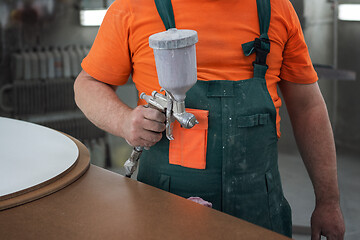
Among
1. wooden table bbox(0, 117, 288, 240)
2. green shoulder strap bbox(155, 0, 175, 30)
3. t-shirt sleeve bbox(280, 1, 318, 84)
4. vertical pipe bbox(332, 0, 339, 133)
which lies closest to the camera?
wooden table bbox(0, 117, 288, 240)

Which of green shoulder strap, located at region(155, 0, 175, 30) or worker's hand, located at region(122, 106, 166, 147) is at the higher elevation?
green shoulder strap, located at region(155, 0, 175, 30)

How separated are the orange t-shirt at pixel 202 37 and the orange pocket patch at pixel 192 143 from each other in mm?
128

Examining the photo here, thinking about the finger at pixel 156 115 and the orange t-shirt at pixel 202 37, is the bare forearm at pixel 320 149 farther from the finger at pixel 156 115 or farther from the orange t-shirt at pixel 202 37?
the finger at pixel 156 115

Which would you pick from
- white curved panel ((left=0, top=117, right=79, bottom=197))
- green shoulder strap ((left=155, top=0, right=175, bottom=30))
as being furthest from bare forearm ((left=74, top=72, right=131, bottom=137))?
green shoulder strap ((left=155, top=0, right=175, bottom=30))

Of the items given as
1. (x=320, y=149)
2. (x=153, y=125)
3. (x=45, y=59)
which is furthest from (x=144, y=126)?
(x=45, y=59)

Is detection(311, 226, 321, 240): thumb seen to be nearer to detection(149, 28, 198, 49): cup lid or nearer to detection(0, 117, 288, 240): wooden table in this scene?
detection(0, 117, 288, 240): wooden table

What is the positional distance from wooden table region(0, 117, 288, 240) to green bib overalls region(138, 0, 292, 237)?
0.22m

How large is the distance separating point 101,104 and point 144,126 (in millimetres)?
241

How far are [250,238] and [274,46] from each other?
676mm

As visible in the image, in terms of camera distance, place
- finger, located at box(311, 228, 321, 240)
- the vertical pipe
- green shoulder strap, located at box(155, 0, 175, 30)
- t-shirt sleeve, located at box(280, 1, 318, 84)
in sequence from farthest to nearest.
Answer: the vertical pipe → finger, located at box(311, 228, 321, 240) → t-shirt sleeve, located at box(280, 1, 318, 84) → green shoulder strap, located at box(155, 0, 175, 30)

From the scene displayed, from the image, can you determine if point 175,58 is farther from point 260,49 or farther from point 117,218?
point 260,49

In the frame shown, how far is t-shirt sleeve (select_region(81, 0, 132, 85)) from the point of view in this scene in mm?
1270

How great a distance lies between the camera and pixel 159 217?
877mm

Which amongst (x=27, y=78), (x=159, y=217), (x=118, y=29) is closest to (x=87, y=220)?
(x=159, y=217)
